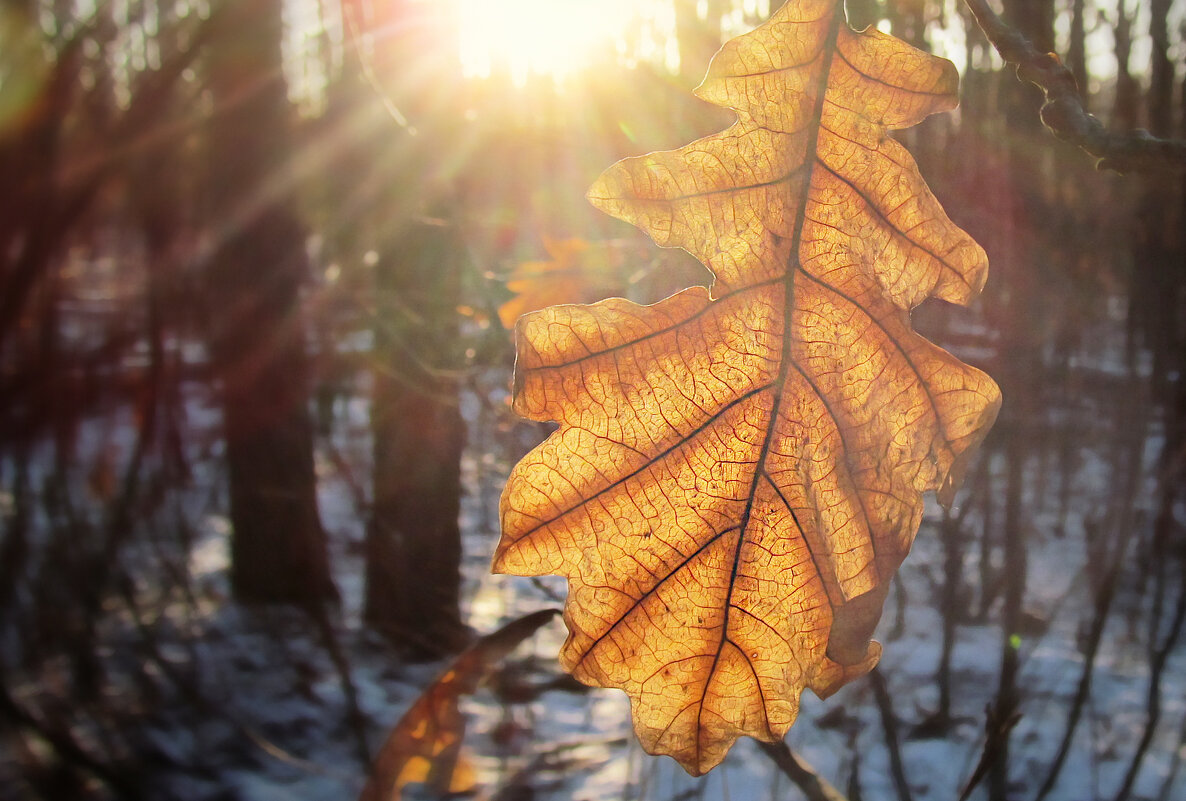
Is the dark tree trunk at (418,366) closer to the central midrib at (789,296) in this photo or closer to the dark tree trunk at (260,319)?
the dark tree trunk at (260,319)

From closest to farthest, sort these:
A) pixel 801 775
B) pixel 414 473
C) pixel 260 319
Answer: pixel 801 775
pixel 414 473
pixel 260 319

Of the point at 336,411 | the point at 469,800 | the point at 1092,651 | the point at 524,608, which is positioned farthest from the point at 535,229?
the point at 336,411

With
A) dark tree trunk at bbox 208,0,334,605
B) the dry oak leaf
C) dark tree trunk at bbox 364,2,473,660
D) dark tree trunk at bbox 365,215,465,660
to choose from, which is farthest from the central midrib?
dark tree trunk at bbox 208,0,334,605

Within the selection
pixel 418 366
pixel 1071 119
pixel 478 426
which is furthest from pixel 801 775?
pixel 478 426

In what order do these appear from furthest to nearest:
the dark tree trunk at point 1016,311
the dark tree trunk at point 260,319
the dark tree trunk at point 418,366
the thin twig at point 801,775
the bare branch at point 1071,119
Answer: the dark tree trunk at point 260,319, the dark tree trunk at point 418,366, the dark tree trunk at point 1016,311, the thin twig at point 801,775, the bare branch at point 1071,119

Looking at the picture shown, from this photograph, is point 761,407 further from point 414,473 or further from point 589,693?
point 414,473

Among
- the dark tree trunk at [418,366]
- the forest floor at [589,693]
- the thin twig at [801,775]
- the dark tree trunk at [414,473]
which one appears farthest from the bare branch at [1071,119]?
the dark tree trunk at [414,473]
